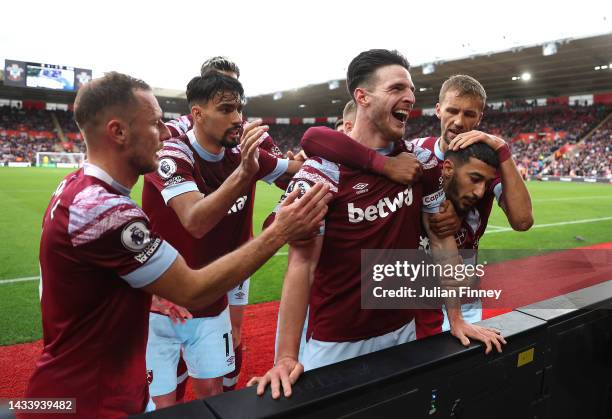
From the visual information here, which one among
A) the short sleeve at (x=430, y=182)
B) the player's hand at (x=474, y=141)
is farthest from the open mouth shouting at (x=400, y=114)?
the player's hand at (x=474, y=141)

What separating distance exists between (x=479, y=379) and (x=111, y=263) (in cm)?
129

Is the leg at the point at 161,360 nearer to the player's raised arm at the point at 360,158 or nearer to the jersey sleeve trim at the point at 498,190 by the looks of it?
the player's raised arm at the point at 360,158

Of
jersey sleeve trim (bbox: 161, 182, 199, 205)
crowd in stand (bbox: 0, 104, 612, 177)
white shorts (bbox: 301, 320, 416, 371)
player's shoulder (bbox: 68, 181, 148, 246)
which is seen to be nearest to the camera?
player's shoulder (bbox: 68, 181, 148, 246)

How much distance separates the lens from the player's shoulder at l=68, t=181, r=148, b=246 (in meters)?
1.33

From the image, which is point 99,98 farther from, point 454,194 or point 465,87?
point 465,87

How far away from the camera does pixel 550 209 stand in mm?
13805

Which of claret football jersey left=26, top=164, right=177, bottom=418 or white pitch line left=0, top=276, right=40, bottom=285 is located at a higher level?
claret football jersey left=26, top=164, right=177, bottom=418

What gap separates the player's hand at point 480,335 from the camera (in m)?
1.52

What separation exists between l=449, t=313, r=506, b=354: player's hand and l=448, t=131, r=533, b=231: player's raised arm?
89cm

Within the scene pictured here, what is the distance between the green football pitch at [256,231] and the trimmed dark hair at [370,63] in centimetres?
398

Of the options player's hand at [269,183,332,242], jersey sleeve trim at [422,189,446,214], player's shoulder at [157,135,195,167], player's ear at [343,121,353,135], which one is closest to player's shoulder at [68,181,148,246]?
player's hand at [269,183,332,242]

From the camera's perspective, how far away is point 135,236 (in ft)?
4.48

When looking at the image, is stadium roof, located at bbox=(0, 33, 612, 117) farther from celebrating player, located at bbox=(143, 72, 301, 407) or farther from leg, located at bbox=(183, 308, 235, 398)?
leg, located at bbox=(183, 308, 235, 398)

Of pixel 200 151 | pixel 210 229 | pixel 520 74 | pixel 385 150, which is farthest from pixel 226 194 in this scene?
pixel 520 74
